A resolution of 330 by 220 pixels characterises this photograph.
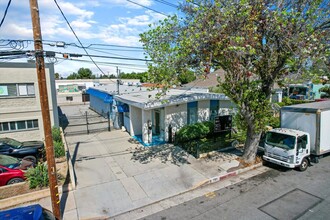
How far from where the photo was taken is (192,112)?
50.5 ft

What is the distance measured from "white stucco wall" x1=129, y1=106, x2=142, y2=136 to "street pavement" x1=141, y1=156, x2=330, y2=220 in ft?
28.4

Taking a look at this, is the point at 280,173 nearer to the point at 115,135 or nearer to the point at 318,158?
the point at 318,158

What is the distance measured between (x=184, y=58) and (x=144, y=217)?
624cm

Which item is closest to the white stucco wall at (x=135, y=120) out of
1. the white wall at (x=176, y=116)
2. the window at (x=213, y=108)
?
the white wall at (x=176, y=116)

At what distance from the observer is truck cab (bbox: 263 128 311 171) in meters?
9.62

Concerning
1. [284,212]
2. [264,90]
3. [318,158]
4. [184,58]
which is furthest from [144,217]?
[318,158]

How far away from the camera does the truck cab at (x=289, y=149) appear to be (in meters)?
9.62

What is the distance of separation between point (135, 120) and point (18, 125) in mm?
8289

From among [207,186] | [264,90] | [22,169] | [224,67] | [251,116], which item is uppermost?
[224,67]

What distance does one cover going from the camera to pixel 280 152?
32.6ft

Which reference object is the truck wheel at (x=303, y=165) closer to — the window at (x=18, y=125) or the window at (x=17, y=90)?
the window at (x=18, y=125)

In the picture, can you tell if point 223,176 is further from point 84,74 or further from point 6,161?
point 84,74

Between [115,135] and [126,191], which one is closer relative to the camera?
[126,191]

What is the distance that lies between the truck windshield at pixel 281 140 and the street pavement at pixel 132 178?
1532mm
